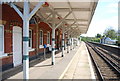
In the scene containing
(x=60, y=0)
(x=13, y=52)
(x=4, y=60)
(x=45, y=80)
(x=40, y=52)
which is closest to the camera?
(x=45, y=80)

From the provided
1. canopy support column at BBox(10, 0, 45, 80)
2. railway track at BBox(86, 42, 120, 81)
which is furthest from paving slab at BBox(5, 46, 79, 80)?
railway track at BBox(86, 42, 120, 81)

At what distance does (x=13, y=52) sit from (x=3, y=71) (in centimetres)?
140

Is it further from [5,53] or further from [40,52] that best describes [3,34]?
[40,52]

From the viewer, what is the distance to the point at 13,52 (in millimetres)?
8523

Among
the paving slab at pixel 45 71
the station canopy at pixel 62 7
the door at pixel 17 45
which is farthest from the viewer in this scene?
the door at pixel 17 45

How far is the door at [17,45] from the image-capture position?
28.3 feet

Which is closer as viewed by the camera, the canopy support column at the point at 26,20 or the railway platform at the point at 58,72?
the canopy support column at the point at 26,20

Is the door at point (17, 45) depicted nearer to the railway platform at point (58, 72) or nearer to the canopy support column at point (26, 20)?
the railway platform at point (58, 72)

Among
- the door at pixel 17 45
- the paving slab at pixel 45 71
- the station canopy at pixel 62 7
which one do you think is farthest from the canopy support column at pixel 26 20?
the door at pixel 17 45

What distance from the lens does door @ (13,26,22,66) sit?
862 centimetres

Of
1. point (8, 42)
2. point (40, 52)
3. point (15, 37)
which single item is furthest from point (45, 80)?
point (40, 52)

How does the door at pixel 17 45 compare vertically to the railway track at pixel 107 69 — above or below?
above

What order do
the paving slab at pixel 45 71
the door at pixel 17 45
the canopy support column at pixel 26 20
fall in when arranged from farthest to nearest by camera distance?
the door at pixel 17 45, the paving slab at pixel 45 71, the canopy support column at pixel 26 20

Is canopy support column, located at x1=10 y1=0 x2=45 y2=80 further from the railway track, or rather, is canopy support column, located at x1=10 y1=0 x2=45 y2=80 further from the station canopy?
the railway track
